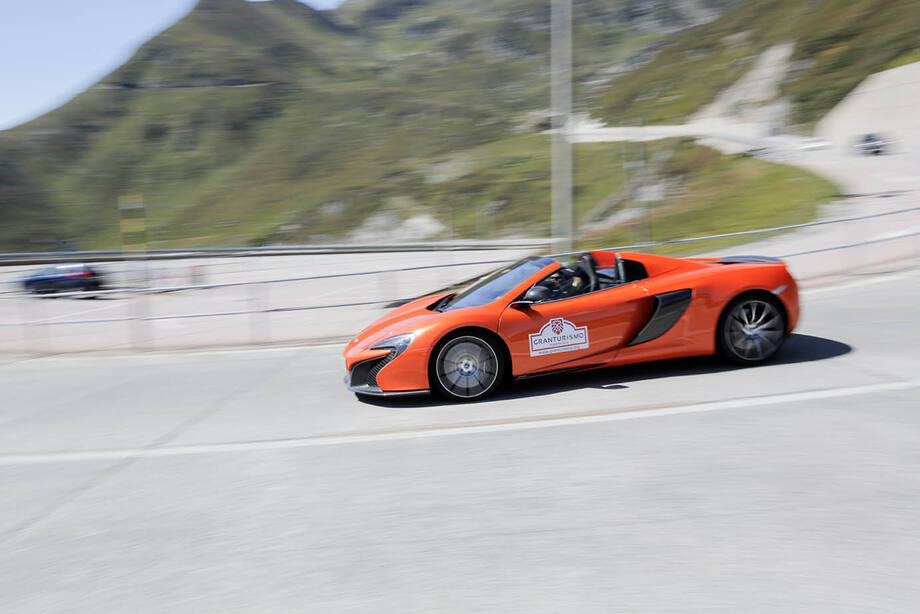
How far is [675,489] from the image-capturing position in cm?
464

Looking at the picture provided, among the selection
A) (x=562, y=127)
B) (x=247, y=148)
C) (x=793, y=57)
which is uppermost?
(x=247, y=148)

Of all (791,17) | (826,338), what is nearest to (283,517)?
(826,338)

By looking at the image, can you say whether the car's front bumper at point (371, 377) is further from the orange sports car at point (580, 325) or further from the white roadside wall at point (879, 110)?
the white roadside wall at point (879, 110)

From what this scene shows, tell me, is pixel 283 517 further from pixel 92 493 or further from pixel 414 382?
pixel 414 382

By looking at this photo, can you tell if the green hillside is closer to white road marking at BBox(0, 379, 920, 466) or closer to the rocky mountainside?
the rocky mountainside

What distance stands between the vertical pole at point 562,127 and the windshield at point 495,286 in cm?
399

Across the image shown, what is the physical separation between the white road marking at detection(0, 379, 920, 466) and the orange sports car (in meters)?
0.72

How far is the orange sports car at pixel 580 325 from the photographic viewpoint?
22.7 feet

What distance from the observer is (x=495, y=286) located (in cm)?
750

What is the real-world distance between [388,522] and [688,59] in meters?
124

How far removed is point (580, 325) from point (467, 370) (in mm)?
1005

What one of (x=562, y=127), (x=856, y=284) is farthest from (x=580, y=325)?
(x=856, y=284)

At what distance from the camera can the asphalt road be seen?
146 inches

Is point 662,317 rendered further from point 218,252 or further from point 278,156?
point 278,156
